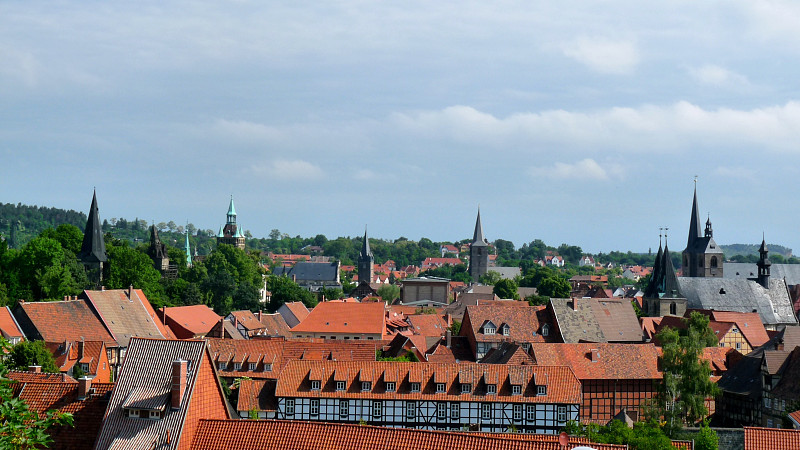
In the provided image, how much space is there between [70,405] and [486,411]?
78.8 ft

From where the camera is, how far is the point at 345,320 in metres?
83.9

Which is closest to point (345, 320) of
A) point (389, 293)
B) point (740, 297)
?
point (740, 297)

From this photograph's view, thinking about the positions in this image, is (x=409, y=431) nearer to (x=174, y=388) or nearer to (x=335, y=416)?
(x=174, y=388)

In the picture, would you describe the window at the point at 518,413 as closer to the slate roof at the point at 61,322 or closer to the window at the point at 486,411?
the window at the point at 486,411

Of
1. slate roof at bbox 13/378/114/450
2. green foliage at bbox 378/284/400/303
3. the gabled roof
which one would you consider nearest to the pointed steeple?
green foliage at bbox 378/284/400/303

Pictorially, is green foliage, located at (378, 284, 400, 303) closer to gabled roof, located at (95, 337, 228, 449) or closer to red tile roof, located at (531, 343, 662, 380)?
red tile roof, located at (531, 343, 662, 380)

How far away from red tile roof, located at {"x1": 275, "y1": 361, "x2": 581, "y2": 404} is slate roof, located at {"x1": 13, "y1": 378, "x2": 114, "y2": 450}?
18896 millimetres

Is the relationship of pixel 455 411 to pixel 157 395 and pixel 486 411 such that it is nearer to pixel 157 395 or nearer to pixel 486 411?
pixel 486 411

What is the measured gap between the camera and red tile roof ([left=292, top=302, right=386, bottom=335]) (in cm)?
8300

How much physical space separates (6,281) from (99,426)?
201 ft

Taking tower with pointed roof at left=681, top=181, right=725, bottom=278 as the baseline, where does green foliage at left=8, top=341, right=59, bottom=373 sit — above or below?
below

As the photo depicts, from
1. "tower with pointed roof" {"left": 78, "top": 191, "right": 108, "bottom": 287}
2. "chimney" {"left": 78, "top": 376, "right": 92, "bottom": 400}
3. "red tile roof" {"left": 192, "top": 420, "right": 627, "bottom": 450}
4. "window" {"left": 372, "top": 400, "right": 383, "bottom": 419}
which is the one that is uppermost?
"tower with pointed roof" {"left": 78, "top": 191, "right": 108, "bottom": 287}

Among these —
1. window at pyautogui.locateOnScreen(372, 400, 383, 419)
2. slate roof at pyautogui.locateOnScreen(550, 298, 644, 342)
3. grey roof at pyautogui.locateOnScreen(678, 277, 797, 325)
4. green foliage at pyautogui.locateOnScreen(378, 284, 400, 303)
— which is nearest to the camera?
window at pyautogui.locateOnScreen(372, 400, 383, 419)

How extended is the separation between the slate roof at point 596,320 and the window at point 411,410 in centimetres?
2672
